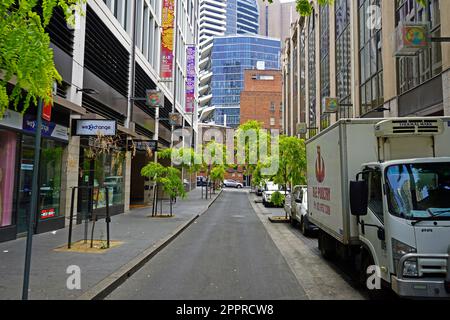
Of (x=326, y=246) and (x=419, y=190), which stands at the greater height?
(x=419, y=190)

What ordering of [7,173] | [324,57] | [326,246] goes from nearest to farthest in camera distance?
[326,246] < [7,173] < [324,57]

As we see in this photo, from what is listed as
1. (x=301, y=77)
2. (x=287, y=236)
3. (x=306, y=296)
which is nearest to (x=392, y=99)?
(x=287, y=236)

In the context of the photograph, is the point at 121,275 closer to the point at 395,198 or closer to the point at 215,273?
the point at 215,273

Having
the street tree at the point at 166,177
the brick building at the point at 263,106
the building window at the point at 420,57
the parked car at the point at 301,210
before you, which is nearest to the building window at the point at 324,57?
Result: the building window at the point at 420,57

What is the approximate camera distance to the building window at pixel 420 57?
49.0 ft

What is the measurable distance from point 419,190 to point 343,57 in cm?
2474

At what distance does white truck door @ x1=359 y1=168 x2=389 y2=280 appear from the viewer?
553 cm

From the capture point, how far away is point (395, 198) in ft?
17.8

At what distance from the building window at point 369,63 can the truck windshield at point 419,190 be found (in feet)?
53.2

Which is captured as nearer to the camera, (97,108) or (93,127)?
(93,127)

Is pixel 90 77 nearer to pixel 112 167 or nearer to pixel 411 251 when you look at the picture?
pixel 112 167

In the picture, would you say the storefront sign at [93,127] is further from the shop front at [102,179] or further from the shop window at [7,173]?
the shop window at [7,173]

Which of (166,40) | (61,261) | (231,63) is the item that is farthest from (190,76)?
(231,63)
